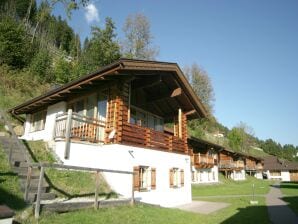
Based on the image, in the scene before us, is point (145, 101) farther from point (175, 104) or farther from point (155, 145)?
point (155, 145)

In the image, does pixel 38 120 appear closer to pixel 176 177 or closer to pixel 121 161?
pixel 121 161

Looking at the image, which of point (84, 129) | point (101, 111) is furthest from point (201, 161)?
point (84, 129)

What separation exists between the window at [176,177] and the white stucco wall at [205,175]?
19.7 m

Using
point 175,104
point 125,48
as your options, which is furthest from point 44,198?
point 125,48

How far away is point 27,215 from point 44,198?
2301 millimetres

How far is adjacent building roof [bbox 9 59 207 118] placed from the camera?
13.1m

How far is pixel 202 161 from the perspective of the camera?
125ft

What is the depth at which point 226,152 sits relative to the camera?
5597 cm

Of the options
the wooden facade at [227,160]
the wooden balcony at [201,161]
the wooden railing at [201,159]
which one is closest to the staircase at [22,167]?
the wooden balcony at [201,161]

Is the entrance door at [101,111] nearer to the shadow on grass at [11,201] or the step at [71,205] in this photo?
the step at [71,205]

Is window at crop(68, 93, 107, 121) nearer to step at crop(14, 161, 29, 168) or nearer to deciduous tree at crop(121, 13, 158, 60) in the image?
step at crop(14, 161, 29, 168)

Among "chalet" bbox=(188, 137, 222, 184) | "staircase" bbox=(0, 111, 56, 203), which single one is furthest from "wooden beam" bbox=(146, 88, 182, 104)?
"chalet" bbox=(188, 137, 222, 184)

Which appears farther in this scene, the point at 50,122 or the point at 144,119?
the point at 144,119

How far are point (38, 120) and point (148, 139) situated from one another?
9.93 m
